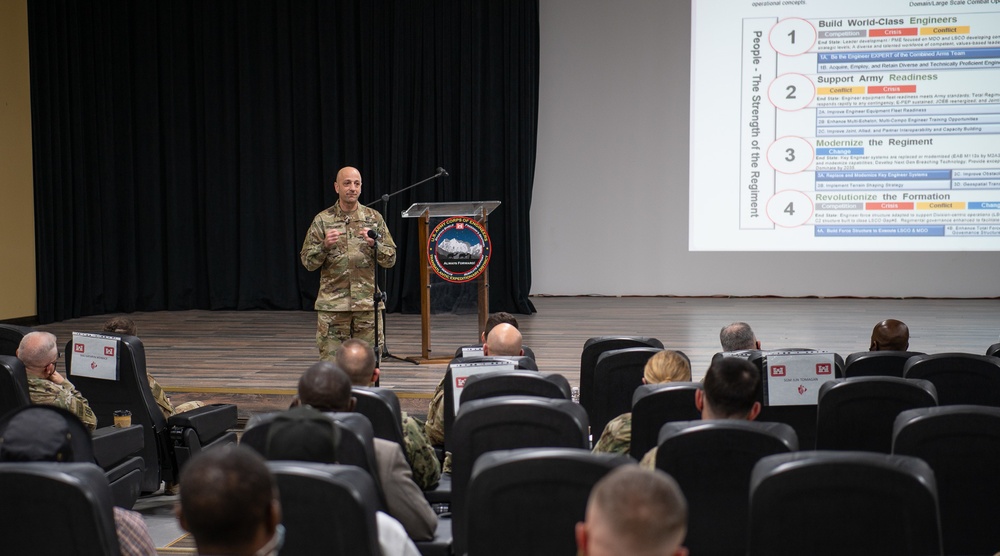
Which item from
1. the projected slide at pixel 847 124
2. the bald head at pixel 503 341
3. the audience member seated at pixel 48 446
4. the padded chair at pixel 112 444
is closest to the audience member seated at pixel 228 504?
the audience member seated at pixel 48 446

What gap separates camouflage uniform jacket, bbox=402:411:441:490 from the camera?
3.25 m

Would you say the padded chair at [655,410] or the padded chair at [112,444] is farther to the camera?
the padded chair at [112,444]

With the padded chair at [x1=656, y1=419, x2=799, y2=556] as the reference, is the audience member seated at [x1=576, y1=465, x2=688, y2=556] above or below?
above

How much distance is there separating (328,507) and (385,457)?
615 millimetres

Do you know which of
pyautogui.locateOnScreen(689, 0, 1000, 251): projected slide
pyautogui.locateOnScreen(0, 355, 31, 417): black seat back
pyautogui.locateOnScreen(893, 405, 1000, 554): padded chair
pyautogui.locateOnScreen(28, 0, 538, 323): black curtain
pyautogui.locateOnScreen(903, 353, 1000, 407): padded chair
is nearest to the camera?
pyautogui.locateOnScreen(893, 405, 1000, 554): padded chair

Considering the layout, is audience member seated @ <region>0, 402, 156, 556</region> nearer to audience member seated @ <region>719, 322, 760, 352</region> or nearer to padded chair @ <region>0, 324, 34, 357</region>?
padded chair @ <region>0, 324, 34, 357</region>

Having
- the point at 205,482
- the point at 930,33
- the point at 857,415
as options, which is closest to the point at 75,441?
the point at 205,482

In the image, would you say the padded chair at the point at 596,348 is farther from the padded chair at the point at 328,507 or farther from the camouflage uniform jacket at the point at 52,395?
the padded chair at the point at 328,507

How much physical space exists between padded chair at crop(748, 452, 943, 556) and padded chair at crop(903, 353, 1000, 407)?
6.35 ft

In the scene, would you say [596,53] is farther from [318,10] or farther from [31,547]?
[31,547]

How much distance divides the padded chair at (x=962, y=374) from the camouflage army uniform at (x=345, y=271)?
10.6 feet

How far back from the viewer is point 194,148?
11.1 meters

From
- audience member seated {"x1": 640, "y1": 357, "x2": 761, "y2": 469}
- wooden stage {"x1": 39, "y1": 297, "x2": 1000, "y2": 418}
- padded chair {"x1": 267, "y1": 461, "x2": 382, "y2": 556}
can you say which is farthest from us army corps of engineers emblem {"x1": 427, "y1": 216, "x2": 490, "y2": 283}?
padded chair {"x1": 267, "y1": 461, "x2": 382, "y2": 556}

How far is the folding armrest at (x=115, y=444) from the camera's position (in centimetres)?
374
